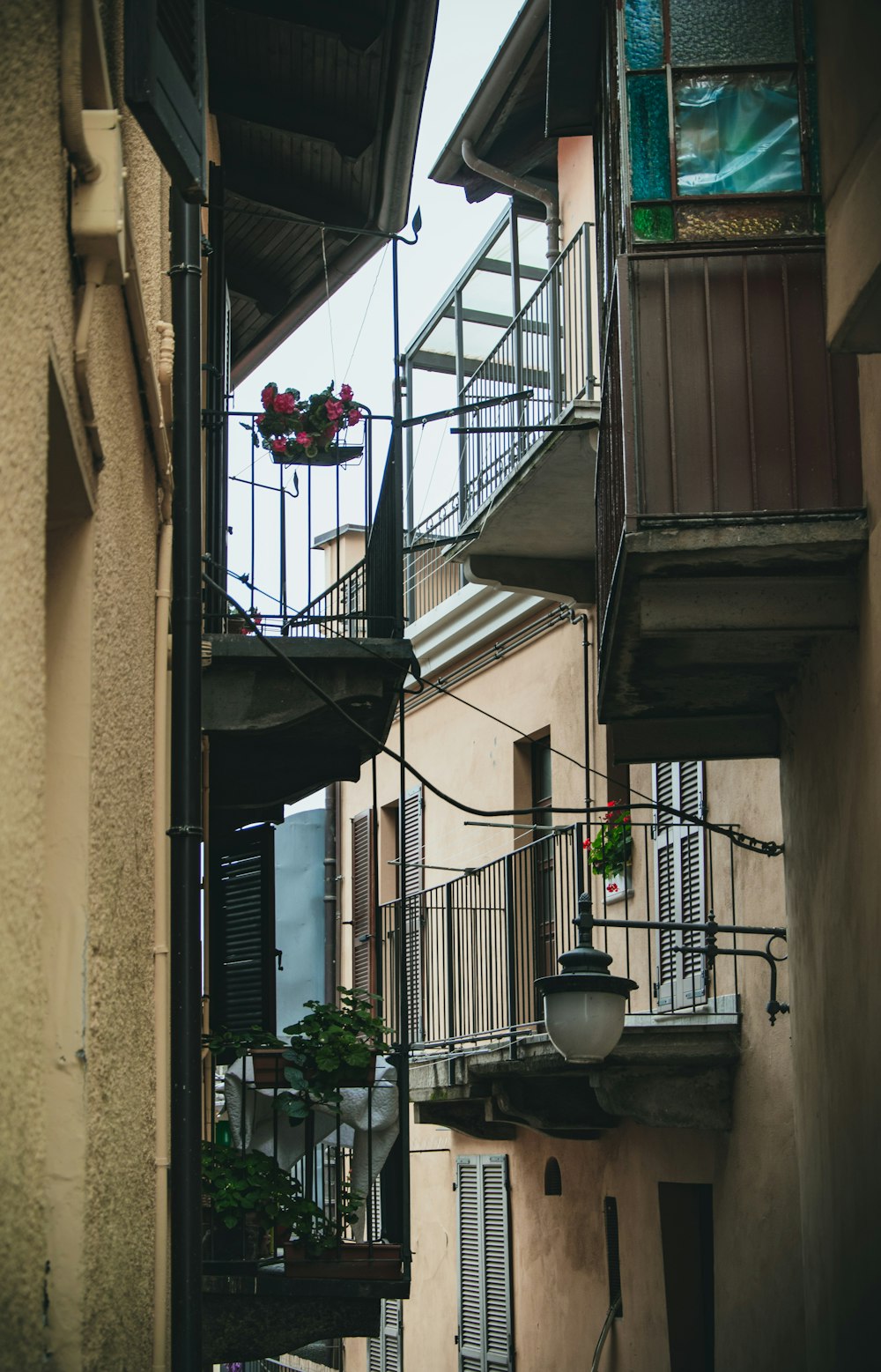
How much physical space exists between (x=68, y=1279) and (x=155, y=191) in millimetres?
3716

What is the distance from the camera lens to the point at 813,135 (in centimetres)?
745

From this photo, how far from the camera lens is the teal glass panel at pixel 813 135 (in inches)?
291

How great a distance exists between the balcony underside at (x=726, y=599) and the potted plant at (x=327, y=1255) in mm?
2782

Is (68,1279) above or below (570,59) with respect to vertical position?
below

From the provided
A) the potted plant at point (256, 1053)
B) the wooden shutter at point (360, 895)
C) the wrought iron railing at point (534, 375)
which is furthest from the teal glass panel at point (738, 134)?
the wooden shutter at point (360, 895)

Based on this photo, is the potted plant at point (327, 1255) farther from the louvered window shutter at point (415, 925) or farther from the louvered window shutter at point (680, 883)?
the louvered window shutter at point (415, 925)

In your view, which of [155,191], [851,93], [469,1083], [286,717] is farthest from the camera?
[469,1083]

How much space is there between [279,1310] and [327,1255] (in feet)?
1.12

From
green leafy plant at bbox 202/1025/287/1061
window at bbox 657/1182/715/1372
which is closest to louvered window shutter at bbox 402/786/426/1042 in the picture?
window at bbox 657/1182/715/1372

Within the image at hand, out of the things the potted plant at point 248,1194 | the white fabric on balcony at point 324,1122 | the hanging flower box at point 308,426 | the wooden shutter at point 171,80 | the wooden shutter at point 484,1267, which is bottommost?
the wooden shutter at point 484,1267

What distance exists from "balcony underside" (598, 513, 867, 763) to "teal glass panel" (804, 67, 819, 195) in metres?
1.56

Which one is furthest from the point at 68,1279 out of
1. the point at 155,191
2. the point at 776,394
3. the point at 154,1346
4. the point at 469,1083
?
the point at 469,1083

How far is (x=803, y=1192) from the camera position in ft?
27.3

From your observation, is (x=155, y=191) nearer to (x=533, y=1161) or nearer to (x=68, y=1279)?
(x=68, y=1279)
